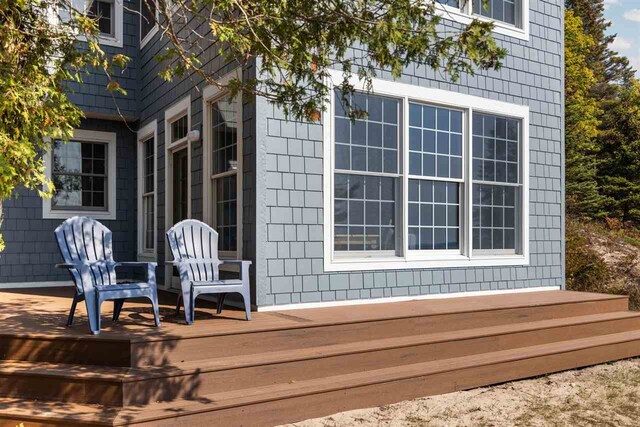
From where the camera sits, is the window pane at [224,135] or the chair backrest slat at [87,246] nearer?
the chair backrest slat at [87,246]

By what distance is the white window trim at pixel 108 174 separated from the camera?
866 cm

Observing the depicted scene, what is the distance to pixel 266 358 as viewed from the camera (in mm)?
4355

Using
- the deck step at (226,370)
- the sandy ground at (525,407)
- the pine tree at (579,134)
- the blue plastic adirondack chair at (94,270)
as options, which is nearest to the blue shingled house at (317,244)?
the deck step at (226,370)

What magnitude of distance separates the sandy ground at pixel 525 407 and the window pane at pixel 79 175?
6248mm

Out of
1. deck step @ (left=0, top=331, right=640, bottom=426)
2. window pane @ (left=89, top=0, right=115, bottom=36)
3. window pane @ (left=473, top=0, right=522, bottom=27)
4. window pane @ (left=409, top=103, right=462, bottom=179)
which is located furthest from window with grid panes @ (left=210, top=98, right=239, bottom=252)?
window pane @ (left=89, top=0, right=115, bottom=36)

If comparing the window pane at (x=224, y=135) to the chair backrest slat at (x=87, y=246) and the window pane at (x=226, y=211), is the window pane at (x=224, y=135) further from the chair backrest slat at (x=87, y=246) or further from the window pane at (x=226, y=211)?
the chair backrest slat at (x=87, y=246)

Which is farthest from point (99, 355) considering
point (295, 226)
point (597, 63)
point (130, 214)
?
point (597, 63)

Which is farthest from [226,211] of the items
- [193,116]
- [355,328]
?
[355,328]

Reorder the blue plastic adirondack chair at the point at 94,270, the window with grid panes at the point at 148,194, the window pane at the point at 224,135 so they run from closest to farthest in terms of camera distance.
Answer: the blue plastic adirondack chair at the point at 94,270, the window pane at the point at 224,135, the window with grid panes at the point at 148,194

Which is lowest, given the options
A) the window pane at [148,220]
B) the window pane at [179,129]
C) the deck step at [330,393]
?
the deck step at [330,393]

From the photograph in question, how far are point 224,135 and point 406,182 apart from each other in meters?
2.05

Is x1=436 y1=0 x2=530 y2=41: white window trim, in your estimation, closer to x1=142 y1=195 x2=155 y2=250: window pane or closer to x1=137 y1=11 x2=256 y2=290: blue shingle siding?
x1=137 y1=11 x2=256 y2=290: blue shingle siding

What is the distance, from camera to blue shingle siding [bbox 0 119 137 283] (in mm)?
8359

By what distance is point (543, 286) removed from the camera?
7.64 meters
